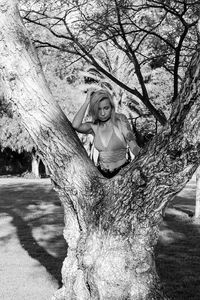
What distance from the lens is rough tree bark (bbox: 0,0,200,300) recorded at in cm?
401

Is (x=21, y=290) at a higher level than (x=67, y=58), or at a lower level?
lower

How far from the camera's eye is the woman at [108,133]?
4.82 metres

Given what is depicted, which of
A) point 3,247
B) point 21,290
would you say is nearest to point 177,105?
point 21,290

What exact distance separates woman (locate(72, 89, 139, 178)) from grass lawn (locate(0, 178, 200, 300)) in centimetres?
224

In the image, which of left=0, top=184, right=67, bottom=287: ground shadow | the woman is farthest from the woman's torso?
left=0, top=184, right=67, bottom=287: ground shadow

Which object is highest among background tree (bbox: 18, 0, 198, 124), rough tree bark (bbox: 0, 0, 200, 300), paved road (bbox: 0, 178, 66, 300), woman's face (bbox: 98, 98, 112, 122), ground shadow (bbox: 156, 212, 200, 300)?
background tree (bbox: 18, 0, 198, 124)

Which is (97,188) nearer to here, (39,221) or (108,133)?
(108,133)

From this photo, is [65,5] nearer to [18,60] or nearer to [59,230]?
[18,60]

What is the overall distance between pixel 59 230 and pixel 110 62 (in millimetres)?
4132

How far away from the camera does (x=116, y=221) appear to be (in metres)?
4.21

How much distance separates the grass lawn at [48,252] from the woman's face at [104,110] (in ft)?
8.60

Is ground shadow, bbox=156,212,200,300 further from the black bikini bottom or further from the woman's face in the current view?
the woman's face

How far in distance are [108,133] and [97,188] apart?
0.68m

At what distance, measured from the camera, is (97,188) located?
442cm
